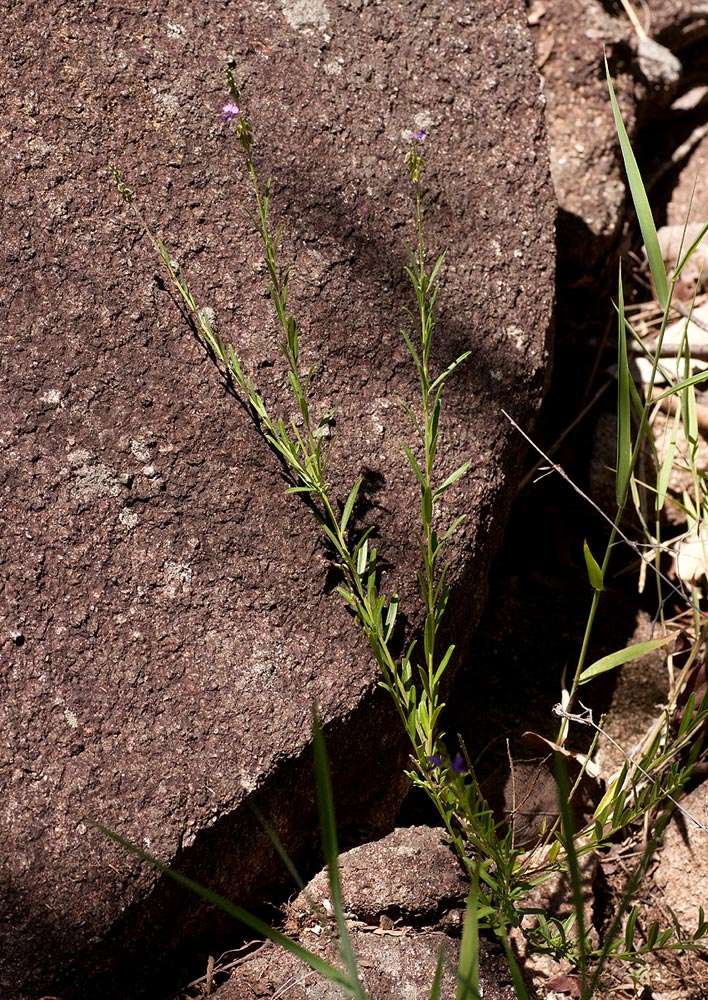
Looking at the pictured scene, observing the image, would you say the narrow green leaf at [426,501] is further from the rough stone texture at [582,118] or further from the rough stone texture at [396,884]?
the rough stone texture at [582,118]

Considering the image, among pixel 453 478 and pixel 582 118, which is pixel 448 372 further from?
pixel 582 118

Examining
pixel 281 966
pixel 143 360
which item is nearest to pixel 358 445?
pixel 143 360

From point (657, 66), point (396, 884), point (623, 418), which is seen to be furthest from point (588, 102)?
point (396, 884)

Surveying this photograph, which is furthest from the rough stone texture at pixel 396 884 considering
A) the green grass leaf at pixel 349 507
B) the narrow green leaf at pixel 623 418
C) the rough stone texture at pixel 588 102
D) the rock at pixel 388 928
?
the rough stone texture at pixel 588 102

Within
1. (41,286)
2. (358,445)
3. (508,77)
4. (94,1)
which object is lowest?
(358,445)

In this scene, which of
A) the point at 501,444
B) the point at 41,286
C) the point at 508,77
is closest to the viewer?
the point at 41,286

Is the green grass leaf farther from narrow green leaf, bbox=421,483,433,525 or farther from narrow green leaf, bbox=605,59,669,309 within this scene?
narrow green leaf, bbox=605,59,669,309

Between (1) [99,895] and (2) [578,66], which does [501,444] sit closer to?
(1) [99,895]
